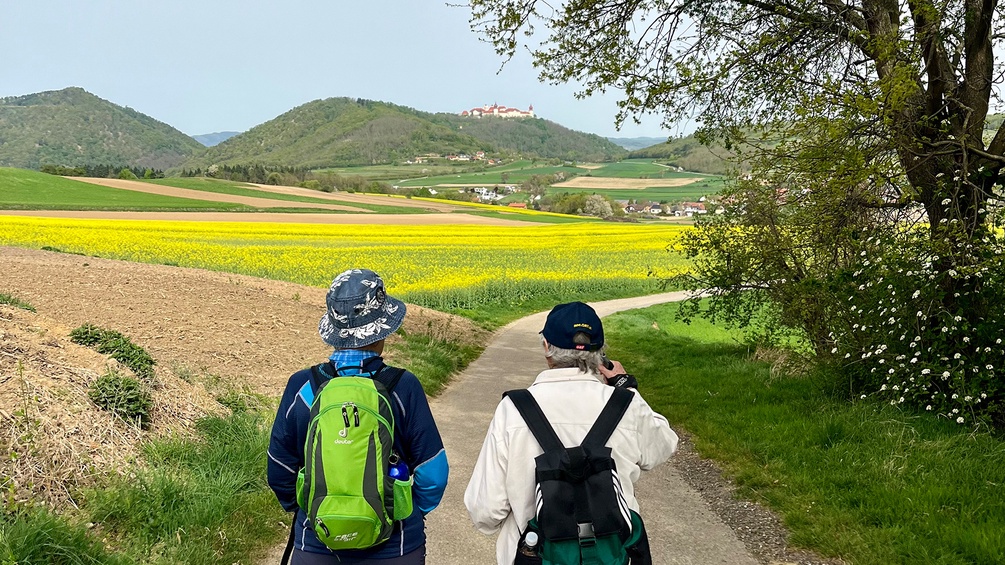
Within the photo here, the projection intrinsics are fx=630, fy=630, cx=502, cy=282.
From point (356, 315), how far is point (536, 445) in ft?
2.72

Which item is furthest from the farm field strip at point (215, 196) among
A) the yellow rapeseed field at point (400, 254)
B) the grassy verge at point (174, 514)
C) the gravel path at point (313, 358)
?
the grassy verge at point (174, 514)

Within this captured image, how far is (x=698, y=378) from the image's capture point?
30.5 ft

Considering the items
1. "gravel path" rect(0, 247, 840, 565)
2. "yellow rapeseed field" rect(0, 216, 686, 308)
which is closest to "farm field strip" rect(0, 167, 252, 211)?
"yellow rapeseed field" rect(0, 216, 686, 308)

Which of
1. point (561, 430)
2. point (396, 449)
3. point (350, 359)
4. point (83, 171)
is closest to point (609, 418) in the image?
point (561, 430)

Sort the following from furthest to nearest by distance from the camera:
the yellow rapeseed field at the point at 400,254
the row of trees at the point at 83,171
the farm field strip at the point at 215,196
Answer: the row of trees at the point at 83,171 < the farm field strip at the point at 215,196 < the yellow rapeseed field at the point at 400,254

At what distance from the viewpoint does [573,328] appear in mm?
2277

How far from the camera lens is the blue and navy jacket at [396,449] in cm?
231

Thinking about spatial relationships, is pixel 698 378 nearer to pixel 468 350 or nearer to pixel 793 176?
pixel 793 176

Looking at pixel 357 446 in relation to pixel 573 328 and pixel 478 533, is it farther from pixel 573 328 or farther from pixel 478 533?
pixel 478 533

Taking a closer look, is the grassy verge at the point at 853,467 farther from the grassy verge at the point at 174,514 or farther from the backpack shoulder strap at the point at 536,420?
the grassy verge at the point at 174,514

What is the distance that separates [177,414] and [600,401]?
4.72m

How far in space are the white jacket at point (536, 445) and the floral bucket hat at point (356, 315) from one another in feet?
1.85

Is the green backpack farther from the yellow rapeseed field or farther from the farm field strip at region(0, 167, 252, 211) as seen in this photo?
the farm field strip at region(0, 167, 252, 211)

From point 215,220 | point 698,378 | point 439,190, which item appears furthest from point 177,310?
point 439,190
